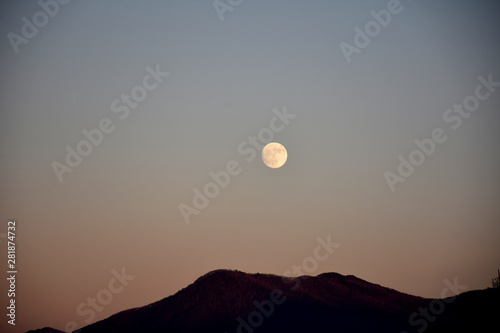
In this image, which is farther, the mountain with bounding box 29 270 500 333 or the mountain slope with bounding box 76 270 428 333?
the mountain slope with bounding box 76 270 428 333

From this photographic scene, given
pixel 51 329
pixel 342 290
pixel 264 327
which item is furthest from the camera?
pixel 51 329

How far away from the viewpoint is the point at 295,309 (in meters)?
49.6

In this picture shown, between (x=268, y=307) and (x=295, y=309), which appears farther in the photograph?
(x=268, y=307)

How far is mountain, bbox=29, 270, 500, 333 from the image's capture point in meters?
47.5

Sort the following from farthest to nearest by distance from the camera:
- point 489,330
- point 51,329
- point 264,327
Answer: point 51,329
point 264,327
point 489,330

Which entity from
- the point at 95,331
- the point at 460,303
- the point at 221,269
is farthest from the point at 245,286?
the point at 460,303

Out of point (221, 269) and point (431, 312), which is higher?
point (221, 269)

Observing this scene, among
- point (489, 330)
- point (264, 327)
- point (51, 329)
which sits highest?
point (51, 329)

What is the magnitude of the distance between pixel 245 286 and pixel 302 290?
446 centimetres

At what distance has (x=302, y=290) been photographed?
5284 cm

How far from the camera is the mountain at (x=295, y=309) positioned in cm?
4750

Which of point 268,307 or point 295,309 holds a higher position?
point 268,307

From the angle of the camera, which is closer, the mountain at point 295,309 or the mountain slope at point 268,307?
the mountain at point 295,309

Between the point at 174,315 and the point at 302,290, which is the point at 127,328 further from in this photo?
the point at 302,290
